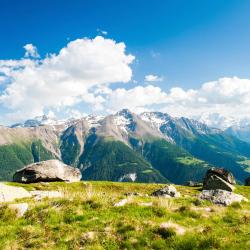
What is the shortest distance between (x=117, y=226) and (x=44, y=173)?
72105 millimetres

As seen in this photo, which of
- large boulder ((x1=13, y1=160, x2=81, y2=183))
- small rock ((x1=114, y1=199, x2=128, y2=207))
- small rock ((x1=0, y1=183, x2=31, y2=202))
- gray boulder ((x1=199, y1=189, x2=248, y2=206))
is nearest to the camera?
small rock ((x1=114, y1=199, x2=128, y2=207))

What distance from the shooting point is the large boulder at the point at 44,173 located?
277 ft

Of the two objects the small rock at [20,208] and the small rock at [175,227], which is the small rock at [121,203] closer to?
the small rock at [175,227]

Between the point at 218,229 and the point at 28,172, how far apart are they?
244ft

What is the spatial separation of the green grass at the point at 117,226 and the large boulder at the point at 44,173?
2597 inches

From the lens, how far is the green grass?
47.8 ft

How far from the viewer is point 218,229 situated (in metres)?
16.2

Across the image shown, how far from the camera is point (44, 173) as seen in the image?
3366 inches

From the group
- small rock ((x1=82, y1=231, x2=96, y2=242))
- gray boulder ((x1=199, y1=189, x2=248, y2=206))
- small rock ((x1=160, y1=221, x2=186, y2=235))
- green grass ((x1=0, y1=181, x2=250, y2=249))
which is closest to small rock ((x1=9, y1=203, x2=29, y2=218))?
green grass ((x1=0, y1=181, x2=250, y2=249))

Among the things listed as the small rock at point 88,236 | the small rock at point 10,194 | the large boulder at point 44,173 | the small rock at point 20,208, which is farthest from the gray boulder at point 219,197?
the large boulder at point 44,173

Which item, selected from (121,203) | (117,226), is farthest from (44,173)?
(117,226)

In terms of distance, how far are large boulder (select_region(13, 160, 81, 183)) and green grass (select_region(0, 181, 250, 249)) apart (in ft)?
216

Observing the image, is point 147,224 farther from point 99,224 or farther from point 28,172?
point 28,172

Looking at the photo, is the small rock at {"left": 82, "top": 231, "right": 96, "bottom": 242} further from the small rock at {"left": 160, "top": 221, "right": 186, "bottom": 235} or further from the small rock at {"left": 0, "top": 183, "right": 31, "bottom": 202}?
the small rock at {"left": 0, "top": 183, "right": 31, "bottom": 202}
